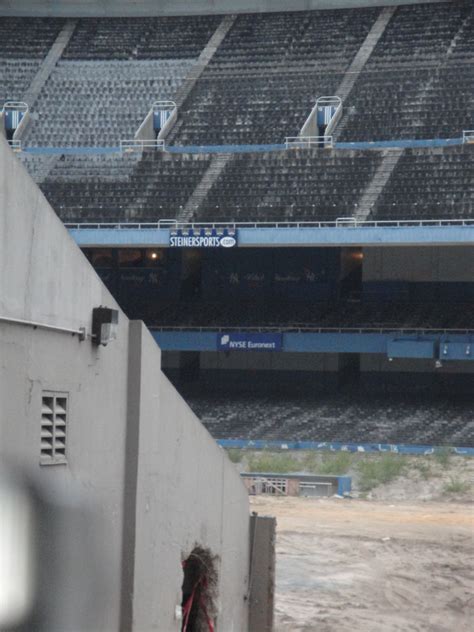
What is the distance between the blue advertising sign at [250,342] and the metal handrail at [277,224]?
4187 millimetres

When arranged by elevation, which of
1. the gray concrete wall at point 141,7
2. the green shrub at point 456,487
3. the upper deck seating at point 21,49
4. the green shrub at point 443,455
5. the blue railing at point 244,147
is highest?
the gray concrete wall at point 141,7

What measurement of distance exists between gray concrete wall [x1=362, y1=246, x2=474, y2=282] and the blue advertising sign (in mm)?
4687

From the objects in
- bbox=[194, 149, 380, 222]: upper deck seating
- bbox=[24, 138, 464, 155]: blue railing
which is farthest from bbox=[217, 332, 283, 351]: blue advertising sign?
bbox=[24, 138, 464, 155]: blue railing

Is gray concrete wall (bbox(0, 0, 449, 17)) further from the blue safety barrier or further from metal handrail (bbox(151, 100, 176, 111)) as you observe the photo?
the blue safety barrier

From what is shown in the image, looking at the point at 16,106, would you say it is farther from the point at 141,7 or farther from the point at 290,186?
the point at 290,186

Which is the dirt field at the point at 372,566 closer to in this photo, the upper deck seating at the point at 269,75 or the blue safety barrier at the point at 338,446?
the blue safety barrier at the point at 338,446

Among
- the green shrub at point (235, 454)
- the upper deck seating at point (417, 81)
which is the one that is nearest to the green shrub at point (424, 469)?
the green shrub at point (235, 454)

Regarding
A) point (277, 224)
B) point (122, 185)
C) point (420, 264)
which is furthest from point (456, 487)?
point (122, 185)

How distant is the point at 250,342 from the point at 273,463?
368 inches

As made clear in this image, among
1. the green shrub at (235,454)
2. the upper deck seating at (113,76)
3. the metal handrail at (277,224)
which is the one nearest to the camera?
the green shrub at (235,454)

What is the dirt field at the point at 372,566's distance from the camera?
64.4 feet

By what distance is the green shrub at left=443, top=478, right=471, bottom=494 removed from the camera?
3512cm

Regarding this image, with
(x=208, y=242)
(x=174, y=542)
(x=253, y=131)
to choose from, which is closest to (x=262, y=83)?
(x=253, y=131)

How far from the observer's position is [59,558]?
438cm
